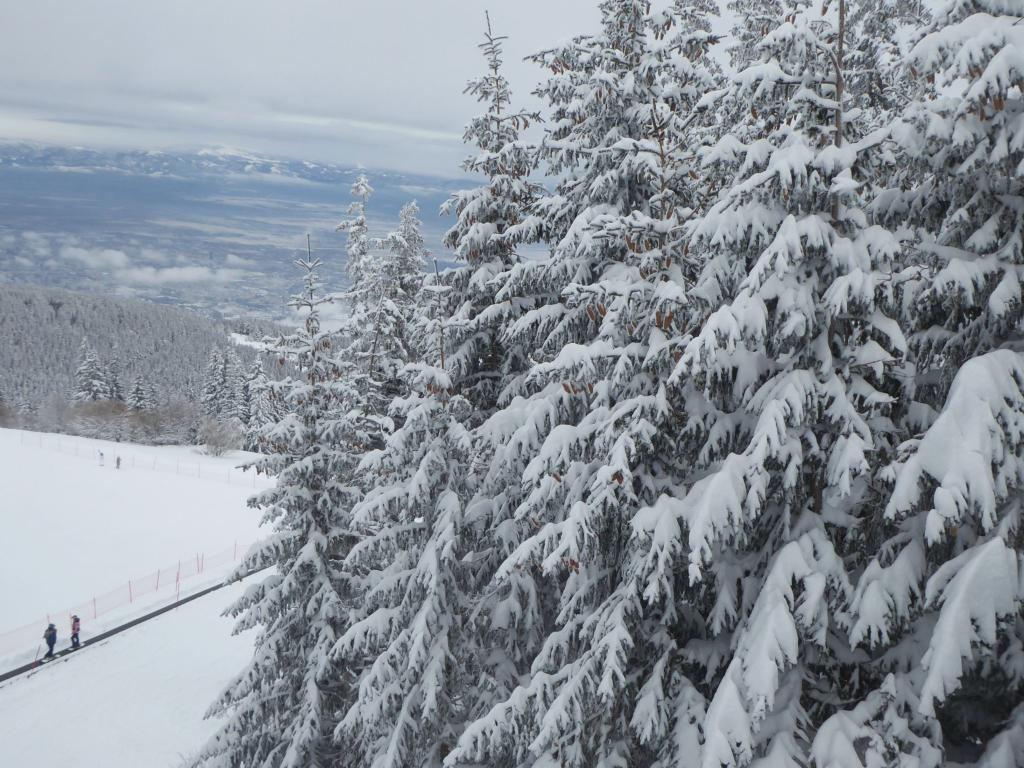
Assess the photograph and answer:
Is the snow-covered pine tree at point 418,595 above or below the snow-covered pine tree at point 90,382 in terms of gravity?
above

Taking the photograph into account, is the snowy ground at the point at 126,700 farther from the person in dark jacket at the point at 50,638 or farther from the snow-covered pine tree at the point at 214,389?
the snow-covered pine tree at the point at 214,389

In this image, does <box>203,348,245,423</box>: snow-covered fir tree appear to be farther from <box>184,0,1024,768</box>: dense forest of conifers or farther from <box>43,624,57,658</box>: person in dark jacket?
<box>184,0,1024,768</box>: dense forest of conifers

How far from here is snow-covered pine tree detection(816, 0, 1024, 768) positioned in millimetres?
4645

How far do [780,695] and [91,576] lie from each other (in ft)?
135

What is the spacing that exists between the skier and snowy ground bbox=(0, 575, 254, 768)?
2.40 feet

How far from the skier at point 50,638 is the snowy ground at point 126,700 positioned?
0.73 meters

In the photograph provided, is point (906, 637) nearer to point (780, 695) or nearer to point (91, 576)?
point (780, 695)

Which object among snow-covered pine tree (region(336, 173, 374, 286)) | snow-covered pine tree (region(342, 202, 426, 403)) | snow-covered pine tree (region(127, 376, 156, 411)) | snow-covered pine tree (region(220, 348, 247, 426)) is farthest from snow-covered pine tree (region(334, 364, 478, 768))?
snow-covered pine tree (region(127, 376, 156, 411))

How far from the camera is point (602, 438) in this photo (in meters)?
6.97

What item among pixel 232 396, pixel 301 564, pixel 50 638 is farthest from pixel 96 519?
pixel 232 396

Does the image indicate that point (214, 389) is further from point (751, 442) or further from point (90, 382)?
point (751, 442)

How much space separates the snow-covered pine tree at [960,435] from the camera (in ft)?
15.2

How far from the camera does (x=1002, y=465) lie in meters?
4.84

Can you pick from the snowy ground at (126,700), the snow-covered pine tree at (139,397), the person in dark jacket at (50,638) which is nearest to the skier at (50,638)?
the person in dark jacket at (50,638)
